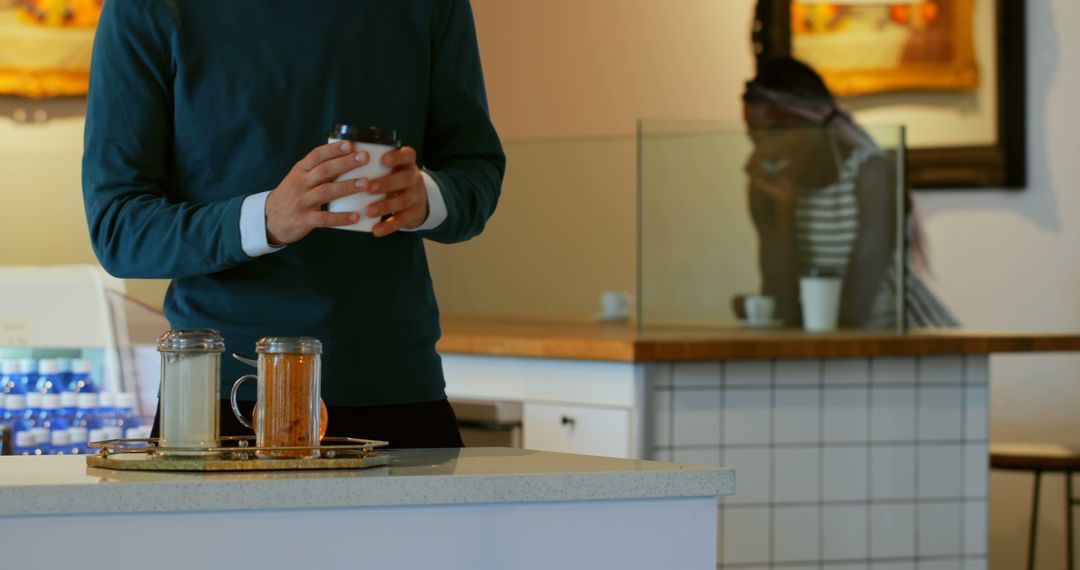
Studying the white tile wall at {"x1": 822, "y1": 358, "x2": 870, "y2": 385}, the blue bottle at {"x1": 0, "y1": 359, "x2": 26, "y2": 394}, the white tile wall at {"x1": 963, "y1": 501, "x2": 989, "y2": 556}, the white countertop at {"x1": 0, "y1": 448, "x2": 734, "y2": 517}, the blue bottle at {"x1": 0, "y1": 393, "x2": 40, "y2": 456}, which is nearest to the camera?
the white countertop at {"x1": 0, "y1": 448, "x2": 734, "y2": 517}

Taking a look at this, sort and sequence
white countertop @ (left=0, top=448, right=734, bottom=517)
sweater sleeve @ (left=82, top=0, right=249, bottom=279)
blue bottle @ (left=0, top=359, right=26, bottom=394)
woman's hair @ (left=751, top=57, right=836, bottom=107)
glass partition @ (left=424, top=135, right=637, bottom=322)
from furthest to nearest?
glass partition @ (left=424, top=135, right=637, bottom=322) → woman's hair @ (left=751, top=57, right=836, bottom=107) → blue bottle @ (left=0, top=359, right=26, bottom=394) → sweater sleeve @ (left=82, top=0, right=249, bottom=279) → white countertop @ (left=0, top=448, right=734, bottom=517)

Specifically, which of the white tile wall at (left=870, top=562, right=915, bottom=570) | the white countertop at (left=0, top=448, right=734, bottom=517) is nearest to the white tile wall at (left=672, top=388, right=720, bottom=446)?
the white tile wall at (left=870, top=562, right=915, bottom=570)

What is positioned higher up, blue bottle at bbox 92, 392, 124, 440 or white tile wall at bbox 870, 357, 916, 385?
white tile wall at bbox 870, 357, 916, 385

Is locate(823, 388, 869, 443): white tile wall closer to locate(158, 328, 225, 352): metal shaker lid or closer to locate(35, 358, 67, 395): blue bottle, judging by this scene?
locate(35, 358, 67, 395): blue bottle

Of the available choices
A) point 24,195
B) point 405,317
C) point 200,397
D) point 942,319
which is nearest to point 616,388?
point 942,319

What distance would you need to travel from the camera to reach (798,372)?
2.95 metres

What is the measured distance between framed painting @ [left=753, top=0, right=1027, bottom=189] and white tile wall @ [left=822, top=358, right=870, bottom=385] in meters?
1.50

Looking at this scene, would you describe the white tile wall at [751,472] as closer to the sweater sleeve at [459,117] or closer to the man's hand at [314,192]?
the sweater sleeve at [459,117]

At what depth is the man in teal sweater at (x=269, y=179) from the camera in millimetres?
1271

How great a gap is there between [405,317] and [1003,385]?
135 inches

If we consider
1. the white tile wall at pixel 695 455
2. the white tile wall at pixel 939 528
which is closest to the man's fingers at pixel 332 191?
the white tile wall at pixel 695 455

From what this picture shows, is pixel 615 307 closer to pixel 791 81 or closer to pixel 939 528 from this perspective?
pixel 791 81

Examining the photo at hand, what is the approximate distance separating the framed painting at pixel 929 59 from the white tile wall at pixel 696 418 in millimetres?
1733

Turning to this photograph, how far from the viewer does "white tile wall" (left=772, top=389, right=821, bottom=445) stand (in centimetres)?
294
